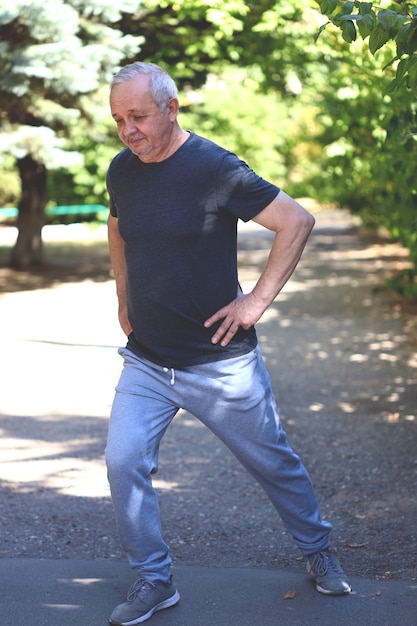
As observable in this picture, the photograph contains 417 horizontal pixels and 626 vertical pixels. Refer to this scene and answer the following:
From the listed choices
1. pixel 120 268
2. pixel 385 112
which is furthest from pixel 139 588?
pixel 385 112

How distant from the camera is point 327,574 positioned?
13.8 feet

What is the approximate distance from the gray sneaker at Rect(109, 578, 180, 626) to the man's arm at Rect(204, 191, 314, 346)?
36.9 inches

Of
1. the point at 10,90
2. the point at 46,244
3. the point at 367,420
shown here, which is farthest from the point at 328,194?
the point at 367,420

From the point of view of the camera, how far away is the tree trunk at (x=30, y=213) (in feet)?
58.6

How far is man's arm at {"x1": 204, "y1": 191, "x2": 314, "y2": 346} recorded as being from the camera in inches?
150

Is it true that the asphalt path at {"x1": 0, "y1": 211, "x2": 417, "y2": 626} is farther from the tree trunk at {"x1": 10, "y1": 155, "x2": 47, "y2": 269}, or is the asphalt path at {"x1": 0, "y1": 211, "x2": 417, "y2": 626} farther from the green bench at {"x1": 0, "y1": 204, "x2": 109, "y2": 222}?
the green bench at {"x1": 0, "y1": 204, "x2": 109, "y2": 222}

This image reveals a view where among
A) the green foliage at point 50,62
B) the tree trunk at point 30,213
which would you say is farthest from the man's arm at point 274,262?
the tree trunk at point 30,213

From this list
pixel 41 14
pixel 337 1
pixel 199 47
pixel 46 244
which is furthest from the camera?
pixel 46 244

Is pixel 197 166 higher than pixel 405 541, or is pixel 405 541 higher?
pixel 197 166

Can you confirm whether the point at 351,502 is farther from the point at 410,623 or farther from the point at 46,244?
the point at 46,244

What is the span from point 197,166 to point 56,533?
2186mm

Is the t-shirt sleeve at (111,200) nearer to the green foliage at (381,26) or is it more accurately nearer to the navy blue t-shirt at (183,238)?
the navy blue t-shirt at (183,238)

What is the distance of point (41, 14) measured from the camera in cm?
1182

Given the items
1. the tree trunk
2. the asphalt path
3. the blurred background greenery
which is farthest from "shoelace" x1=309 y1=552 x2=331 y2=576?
the tree trunk
